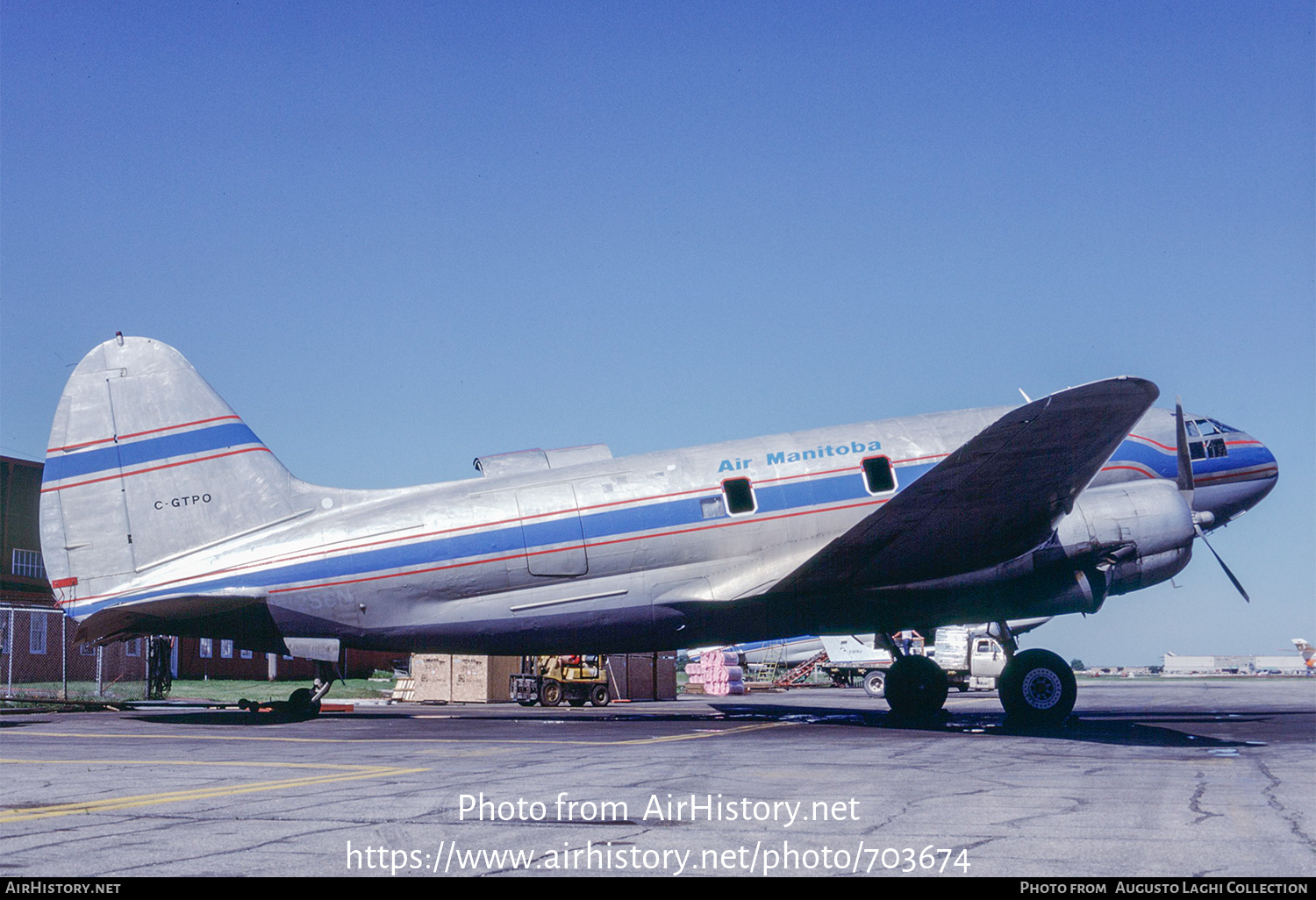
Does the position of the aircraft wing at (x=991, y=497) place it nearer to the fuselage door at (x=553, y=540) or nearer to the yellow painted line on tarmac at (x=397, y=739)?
the fuselage door at (x=553, y=540)

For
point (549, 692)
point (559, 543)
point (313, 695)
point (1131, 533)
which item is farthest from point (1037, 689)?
point (549, 692)

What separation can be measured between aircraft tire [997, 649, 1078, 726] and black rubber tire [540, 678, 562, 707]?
18408 mm

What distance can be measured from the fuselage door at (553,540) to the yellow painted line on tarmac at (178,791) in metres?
6.87

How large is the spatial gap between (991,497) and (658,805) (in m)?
9.90

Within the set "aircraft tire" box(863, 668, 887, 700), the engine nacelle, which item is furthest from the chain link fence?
"aircraft tire" box(863, 668, 887, 700)

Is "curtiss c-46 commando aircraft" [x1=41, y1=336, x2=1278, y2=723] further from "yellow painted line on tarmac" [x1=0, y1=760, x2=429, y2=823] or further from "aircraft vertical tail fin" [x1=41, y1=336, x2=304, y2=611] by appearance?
"yellow painted line on tarmac" [x1=0, y1=760, x2=429, y2=823]

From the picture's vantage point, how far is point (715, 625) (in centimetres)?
1914

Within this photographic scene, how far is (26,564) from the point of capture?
189 feet

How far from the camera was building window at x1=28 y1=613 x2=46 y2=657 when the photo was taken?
4006 cm

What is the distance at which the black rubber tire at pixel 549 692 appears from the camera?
33969 millimetres

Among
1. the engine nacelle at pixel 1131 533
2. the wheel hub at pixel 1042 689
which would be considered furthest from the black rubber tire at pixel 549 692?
the engine nacelle at pixel 1131 533

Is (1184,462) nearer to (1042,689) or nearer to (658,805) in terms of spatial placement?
(1042,689)
